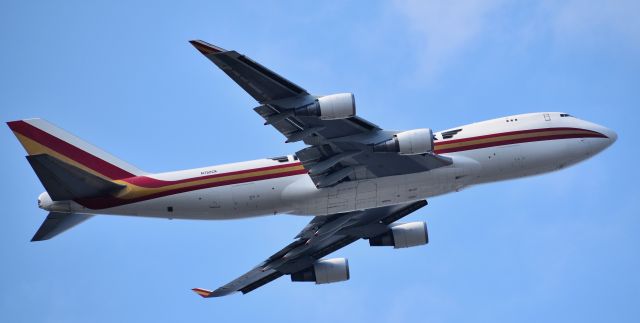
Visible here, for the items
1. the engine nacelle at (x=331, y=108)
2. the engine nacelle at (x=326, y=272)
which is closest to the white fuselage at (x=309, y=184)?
the engine nacelle at (x=331, y=108)

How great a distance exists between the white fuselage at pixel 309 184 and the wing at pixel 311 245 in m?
5.09

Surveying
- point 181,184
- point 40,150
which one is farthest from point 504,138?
point 40,150

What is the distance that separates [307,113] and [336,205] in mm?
7754

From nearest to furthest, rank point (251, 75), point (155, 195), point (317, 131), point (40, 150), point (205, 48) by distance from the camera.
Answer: point (205, 48) → point (251, 75) → point (317, 131) → point (155, 195) → point (40, 150)

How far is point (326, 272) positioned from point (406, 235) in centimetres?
543

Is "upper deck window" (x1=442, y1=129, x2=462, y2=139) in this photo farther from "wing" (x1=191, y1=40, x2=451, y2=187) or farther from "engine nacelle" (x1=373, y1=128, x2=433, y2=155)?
"engine nacelle" (x1=373, y1=128, x2=433, y2=155)

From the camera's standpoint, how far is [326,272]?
→ 2437 inches

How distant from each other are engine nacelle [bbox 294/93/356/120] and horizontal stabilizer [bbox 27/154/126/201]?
11.5 m

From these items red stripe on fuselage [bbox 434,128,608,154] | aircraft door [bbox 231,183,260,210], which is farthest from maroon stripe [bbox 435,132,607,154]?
aircraft door [bbox 231,183,260,210]

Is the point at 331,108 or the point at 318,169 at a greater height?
the point at 331,108

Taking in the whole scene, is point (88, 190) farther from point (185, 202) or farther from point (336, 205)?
point (336, 205)

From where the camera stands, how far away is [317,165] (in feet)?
172

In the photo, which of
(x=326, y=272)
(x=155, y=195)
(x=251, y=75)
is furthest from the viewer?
(x=326, y=272)

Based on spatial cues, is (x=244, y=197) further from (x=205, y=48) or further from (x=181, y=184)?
(x=205, y=48)
